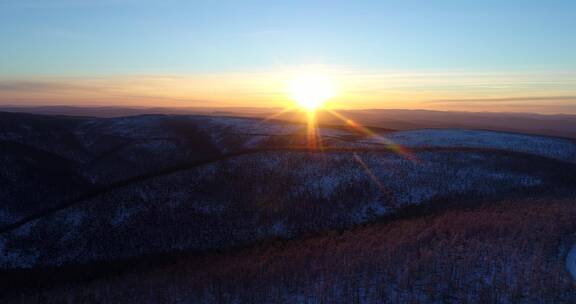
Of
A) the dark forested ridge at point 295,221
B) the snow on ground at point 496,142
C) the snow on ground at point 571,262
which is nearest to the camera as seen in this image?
the snow on ground at point 571,262

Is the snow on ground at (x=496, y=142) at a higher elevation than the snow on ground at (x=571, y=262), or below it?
higher

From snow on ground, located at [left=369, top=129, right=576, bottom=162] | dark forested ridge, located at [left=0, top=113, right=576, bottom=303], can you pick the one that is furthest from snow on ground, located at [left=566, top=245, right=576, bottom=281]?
snow on ground, located at [left=369, top=129, right=576, bottom=162]

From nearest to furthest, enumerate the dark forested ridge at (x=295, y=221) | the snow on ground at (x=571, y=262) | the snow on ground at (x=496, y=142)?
the snow on ground at (x=571, y=262)
the dark forested ridge at (x=295, y=221)
the snow on ground at (x=496, y=142)

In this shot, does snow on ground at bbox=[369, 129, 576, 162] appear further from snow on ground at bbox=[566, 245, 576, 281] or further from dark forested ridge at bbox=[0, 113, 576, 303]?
snow on ground at bbox=[566, 245, 576, 281]

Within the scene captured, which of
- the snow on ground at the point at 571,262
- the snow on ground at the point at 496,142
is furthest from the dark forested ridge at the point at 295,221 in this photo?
the snow on ground at the point at 496,142

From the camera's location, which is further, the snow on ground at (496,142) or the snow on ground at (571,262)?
the snow on ground at (496,142)

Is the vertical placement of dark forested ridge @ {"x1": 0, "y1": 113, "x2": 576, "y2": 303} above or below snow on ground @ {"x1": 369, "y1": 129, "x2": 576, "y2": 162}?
below

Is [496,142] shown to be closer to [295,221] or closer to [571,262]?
[295,221]

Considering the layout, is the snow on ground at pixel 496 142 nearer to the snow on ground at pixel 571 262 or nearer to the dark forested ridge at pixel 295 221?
the dark forested ridge at pixel 295 221
